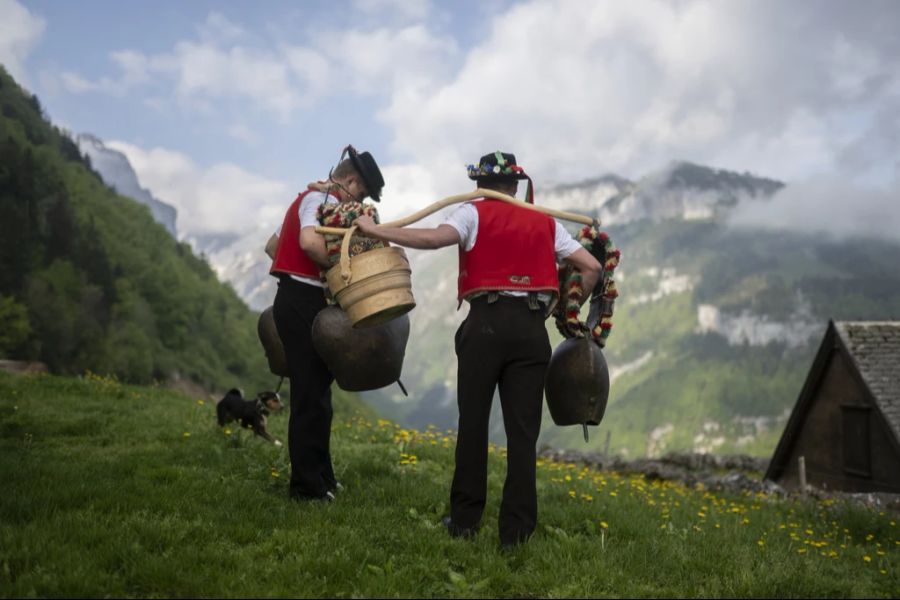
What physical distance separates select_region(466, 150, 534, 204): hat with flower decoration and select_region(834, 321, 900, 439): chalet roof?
19931 millimetres

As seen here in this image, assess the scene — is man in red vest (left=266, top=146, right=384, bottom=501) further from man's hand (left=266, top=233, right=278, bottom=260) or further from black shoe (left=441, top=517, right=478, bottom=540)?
black shoe (left=441, top=517, right=478, bottom=540)

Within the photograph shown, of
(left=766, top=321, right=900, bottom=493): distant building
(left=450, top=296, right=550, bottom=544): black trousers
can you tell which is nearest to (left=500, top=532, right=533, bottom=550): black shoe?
(left=450, top=296, right=550, bottom=544): black trousers

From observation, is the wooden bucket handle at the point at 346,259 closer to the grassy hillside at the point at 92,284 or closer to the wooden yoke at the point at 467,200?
the wooden yoke at the point at 467,200

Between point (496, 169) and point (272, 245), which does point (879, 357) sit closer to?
point (496, 169)

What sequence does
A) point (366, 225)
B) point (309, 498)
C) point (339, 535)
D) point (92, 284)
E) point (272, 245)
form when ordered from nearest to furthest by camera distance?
point (339, 535) < point (366, 225) < point (309, 498) < point (272, 245) < point (92, 284)

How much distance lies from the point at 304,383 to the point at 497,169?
2509 mm

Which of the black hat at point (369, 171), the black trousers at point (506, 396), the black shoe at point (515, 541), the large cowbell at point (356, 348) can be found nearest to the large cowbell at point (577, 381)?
the black trousers at point (506, 396)

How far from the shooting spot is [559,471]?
10055 mm

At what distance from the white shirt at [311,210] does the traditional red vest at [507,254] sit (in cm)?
130

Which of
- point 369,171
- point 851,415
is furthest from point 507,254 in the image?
point 851,415

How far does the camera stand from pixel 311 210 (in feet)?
19.2

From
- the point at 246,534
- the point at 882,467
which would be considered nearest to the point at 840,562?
the point at 246,534

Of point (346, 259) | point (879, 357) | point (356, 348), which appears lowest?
point (356, 348)

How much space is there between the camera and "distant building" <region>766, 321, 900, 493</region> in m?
21.5
